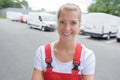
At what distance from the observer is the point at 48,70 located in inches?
71.7

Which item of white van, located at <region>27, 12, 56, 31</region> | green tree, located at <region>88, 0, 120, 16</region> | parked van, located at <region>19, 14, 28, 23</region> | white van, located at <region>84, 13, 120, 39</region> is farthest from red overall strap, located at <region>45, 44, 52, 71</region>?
green tree, located at <region>88, 0, 120, 16</region>

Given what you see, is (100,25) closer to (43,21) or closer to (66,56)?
(43,21)

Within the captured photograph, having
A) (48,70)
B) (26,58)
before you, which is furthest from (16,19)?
(48,70)

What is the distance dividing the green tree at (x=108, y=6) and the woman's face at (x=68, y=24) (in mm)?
50861

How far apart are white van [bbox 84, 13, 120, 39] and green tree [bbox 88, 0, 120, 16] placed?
30283 millimetres

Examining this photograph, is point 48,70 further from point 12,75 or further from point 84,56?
point 12,75

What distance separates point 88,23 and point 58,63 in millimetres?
20371

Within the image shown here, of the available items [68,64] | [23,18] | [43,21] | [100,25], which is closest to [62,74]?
[68,64]

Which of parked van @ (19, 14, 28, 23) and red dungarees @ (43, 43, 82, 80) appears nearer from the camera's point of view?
red dungarees @ (43, 43, 82, 80)

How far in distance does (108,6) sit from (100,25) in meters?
33.8

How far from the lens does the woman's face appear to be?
5.92 feet

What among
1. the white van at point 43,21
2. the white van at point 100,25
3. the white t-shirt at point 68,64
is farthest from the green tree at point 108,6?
the white t-shirt at point 68,64

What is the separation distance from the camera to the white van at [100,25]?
68.8ft

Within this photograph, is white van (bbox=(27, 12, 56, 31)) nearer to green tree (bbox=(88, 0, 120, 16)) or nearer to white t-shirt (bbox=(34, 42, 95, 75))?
green tree (bbox=(88, 0, 120, 16))
